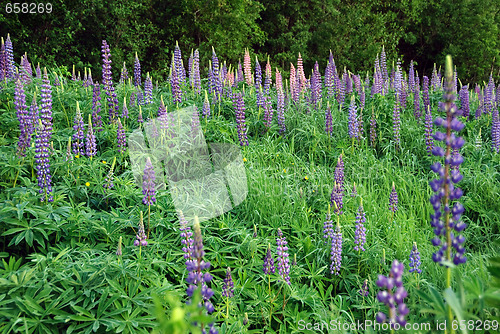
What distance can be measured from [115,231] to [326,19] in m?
15.1

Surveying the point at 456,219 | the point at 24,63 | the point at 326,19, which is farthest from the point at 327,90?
the point at 326,19

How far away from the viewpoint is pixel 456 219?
4.78 feet

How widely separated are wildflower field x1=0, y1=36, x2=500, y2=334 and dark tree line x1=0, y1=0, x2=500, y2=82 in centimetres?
682

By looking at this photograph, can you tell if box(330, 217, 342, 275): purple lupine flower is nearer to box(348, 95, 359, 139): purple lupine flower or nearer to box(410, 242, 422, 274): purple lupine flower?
box(410, 242, 422, 274): purple lupine flower

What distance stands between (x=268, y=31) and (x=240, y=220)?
1434cm

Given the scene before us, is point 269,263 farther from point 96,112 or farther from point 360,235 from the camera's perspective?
point 96,112

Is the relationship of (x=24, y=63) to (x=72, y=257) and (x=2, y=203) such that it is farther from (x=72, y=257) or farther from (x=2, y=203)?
(x=72, y=257)

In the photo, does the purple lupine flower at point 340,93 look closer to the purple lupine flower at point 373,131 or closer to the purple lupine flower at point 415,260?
the purple lupine flower at point 373,131

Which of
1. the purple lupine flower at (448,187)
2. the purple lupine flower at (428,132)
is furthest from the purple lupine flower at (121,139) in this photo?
the purple lupine flower at (428,132)

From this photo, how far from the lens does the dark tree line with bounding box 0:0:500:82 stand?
1203 cm

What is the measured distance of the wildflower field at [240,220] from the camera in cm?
198

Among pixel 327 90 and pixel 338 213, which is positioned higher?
pixel 327 90

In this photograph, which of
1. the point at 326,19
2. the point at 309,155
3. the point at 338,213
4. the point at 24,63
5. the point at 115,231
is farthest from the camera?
the point at 326,19

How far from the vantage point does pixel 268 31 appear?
55.9 feet
